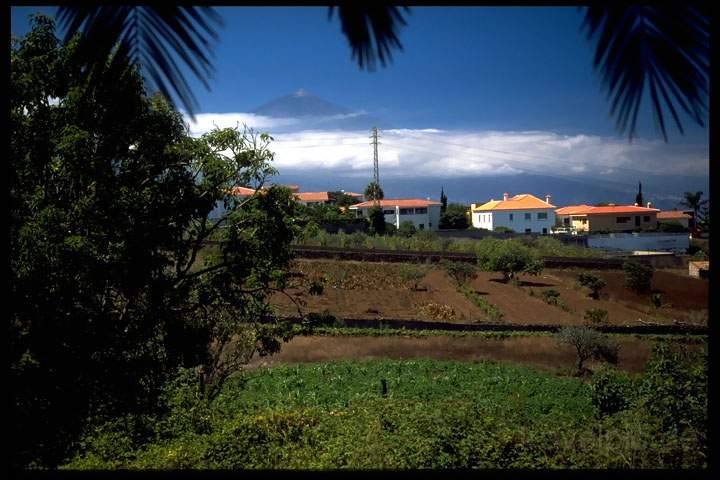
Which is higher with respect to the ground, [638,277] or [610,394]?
[638,277]

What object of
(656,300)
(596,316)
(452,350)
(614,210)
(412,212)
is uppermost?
(412,212)

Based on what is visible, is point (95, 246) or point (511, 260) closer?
point (95, 246)

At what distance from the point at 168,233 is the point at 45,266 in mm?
1303

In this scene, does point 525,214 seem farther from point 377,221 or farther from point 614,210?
point 377,221

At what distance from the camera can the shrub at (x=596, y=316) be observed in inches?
957

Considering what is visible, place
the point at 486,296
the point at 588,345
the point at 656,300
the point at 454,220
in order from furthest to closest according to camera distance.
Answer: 1. the point at 454,220
2. the point at 486,296
3. the point at 656,300
4. the point at 588,345

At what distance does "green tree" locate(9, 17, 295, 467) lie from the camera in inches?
192

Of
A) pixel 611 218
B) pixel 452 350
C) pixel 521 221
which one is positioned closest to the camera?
pixel 452 350

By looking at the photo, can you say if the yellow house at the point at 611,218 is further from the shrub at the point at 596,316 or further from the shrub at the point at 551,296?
the shrub at the point at 596,316

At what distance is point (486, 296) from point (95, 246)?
24.6 m

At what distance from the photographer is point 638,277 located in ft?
94.4

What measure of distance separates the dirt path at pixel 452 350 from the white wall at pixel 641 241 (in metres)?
16.0

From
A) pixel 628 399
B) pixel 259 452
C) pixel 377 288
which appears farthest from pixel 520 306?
pixel 259 452

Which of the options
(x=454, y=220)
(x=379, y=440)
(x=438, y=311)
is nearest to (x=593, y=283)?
(x=438, y=311)
